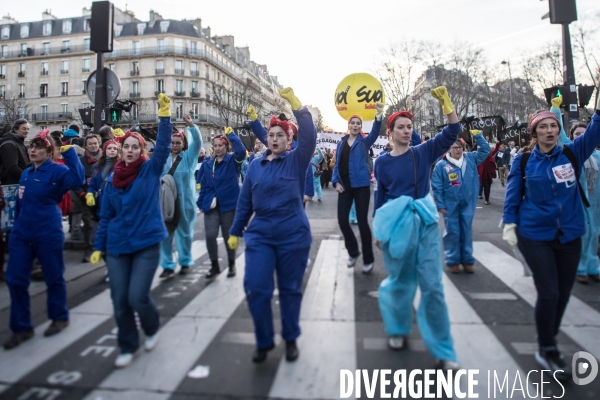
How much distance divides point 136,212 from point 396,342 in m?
2.22

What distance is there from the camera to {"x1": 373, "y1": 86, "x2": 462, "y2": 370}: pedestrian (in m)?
2.98

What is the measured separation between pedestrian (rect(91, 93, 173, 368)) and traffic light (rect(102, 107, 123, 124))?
5.17 metres

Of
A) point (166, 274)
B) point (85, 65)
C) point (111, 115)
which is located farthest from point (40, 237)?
point (85, 65)

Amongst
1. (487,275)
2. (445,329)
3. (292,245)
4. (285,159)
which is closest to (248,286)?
(292,245)

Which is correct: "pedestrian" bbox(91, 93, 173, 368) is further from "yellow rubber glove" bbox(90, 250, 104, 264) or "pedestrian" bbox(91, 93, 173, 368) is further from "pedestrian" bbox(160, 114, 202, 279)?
"pedestrian" bbox(160, 114, 202, 279)

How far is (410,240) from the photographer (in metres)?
3.09

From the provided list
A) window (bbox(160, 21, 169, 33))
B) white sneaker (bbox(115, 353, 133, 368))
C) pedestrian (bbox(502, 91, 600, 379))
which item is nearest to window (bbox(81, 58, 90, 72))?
window (bbox(160, 21, 169, 33))

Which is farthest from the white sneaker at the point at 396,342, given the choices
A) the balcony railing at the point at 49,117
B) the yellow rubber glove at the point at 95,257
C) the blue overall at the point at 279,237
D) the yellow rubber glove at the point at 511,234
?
the balcony railing at the point at 49,117

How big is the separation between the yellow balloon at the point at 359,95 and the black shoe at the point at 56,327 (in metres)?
7.42

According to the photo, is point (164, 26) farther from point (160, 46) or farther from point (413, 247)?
point (413, 247)

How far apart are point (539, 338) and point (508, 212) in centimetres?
91

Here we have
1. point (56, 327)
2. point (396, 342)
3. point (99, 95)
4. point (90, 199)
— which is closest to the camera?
point (396, 342)

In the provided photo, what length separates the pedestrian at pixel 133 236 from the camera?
3.19 meters

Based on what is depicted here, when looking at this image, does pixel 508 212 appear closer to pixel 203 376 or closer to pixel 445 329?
pixel 445 329
